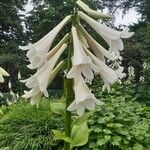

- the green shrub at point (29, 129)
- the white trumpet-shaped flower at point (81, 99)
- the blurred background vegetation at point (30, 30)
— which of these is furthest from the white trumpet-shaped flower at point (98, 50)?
the blurred background vegetation at point (30, 30)

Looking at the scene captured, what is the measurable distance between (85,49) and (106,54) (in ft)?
0.41

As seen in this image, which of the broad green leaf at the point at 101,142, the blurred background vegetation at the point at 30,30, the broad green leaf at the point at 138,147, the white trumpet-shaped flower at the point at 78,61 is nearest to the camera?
the white trumpet-shaped flower at the point at 78,61

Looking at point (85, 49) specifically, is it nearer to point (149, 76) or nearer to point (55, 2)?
point (149, 76)

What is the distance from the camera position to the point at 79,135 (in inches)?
78.4

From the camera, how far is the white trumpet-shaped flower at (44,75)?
1.97 metres

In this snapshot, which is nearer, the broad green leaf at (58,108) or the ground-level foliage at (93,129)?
the broad green leaf at (58,108)

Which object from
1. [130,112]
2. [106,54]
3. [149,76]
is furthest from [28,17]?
[106,54]

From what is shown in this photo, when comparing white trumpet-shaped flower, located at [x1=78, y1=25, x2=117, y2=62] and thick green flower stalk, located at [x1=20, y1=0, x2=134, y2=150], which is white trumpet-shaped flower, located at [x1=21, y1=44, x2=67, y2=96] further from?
white trumpet-shaped flower, located at [x1=78, y1=25, x2=117, y2=62]

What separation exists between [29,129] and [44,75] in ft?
18.5

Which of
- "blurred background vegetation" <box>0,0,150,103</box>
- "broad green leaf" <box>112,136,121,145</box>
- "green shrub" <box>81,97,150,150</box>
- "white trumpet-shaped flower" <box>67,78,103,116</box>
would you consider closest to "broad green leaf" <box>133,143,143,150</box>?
"green shrub" <box>81,97,150,150</box>

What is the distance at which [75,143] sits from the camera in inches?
77.5

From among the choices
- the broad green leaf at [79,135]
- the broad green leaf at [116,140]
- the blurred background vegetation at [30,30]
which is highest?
the broad green leaf at [79,135]

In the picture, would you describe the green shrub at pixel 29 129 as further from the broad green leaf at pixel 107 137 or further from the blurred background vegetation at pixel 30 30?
the blurred background vegetation at pixel 30 30

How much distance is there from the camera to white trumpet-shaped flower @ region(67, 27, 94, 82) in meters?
1.89
